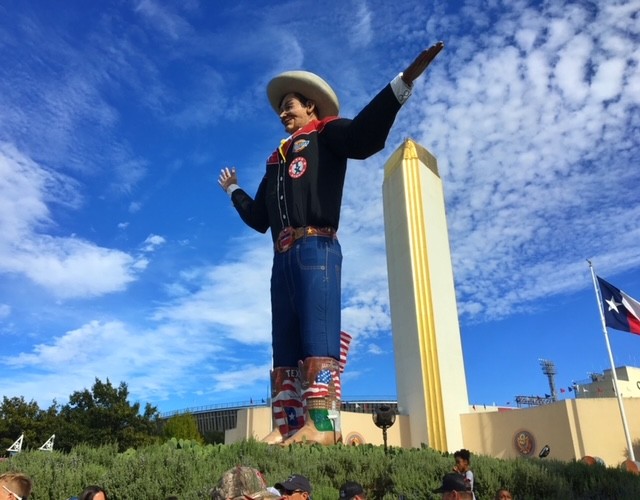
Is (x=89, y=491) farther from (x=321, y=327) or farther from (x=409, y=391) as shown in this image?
(x=409, y=391)

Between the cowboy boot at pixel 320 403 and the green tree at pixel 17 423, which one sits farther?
the green tree at pixel 17 423

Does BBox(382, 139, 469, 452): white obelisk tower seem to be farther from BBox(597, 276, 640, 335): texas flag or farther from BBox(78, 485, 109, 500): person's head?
BBox(78, 485, 109, 500): person's head

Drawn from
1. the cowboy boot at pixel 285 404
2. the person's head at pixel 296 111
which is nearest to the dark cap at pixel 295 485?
the cowboy boot at pixel 285 404

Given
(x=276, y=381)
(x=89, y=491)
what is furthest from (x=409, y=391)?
(x=89, y=491)

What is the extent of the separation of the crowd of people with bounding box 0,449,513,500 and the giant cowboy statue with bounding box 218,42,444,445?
118 inches

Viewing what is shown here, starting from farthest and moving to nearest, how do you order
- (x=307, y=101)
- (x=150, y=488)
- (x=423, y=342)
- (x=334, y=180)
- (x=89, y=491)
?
(x=423, y=342)
(x=307, y=101)
(x=334, y=180)
(x=150, y=488)
(x=89, y=491)

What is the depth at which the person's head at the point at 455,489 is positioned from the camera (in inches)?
133

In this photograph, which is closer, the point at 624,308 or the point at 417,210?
the point at 624,308

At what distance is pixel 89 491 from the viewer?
329 cm

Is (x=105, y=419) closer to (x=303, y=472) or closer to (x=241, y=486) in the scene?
(x=303, y=472)

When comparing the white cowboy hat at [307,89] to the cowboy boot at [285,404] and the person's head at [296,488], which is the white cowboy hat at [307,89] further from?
the person's head at [296,488]

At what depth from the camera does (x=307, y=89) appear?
25.7ft

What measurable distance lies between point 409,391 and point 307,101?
1456cm

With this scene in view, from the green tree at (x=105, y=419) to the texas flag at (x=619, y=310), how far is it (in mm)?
19552
